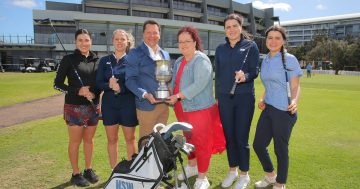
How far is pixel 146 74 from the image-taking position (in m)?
5.24

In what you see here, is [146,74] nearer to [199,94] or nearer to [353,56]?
[199,94]

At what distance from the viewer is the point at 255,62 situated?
17.0 ft

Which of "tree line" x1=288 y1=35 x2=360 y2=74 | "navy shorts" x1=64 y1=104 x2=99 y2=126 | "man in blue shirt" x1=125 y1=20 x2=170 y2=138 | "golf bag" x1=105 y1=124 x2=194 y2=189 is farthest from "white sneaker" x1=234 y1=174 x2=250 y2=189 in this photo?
"tree line" x1=288 y1=35 x2=360 y2=74

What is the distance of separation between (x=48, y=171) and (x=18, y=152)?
1.84 metres

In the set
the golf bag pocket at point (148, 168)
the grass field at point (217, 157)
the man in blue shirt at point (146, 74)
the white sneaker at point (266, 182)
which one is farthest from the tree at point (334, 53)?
the golf bag pocket at point (148, 168)

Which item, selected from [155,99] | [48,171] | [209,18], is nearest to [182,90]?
[155,99]

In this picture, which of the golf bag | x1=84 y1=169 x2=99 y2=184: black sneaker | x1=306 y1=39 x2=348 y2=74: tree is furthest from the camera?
x1=306 y1=39 x2=348 y2=74: tree

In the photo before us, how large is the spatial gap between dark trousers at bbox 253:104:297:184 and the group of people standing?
0.05 ft

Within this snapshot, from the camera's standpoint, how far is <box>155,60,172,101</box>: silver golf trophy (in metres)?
4.93

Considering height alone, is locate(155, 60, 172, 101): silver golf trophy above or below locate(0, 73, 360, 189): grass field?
above

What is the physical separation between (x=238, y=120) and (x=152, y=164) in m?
1.87

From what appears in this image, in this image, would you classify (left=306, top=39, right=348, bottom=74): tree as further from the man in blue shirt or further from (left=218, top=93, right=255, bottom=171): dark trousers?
the man in blue shirt

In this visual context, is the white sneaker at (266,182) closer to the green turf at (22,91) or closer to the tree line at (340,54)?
the green turf at (22,91)

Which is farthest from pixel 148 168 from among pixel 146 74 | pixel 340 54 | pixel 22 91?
pixel 340 54
